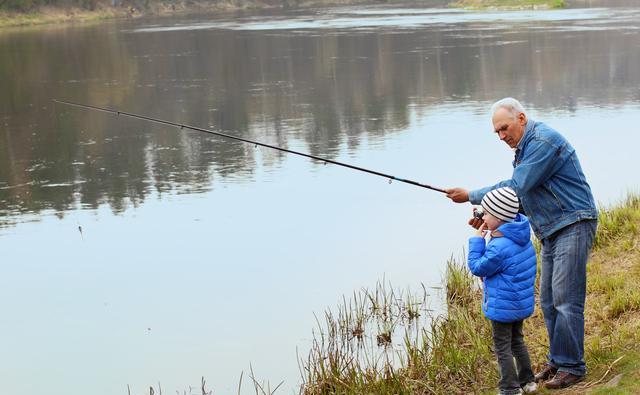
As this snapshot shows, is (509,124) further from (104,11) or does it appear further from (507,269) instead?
(104,11)

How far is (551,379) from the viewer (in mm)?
4852

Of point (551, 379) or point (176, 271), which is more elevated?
point (551, 379)

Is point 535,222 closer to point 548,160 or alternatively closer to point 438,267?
point 548,160

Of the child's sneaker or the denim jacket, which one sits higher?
the denim jacket

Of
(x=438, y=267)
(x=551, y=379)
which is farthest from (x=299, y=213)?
(x=551, y=379)

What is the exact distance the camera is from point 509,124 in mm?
4543

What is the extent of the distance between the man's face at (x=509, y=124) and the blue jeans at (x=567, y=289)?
0.50 m

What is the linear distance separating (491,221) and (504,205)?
4.0 inches

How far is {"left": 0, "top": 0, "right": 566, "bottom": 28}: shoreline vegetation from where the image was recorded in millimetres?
58438

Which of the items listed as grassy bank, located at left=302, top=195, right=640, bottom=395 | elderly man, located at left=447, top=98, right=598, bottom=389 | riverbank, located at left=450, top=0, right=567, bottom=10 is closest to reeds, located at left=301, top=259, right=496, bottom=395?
grassy bank, located at left=302, top=195, right=640, bottom=395

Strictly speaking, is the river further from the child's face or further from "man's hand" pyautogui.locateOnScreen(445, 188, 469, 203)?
the child's face

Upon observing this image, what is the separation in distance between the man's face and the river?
280 cm

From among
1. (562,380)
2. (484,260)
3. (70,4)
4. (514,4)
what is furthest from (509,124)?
(70,4)

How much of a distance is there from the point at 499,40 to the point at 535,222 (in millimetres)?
29802
